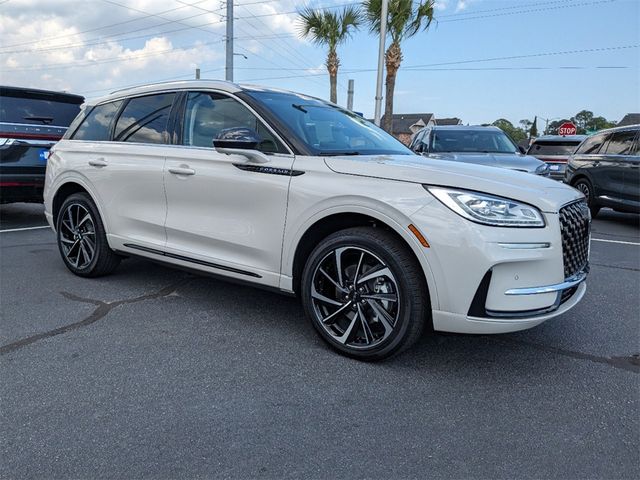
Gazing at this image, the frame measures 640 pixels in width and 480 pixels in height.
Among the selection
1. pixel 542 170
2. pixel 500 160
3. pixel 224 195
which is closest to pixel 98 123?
pixel 224 195

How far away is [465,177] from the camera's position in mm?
2801

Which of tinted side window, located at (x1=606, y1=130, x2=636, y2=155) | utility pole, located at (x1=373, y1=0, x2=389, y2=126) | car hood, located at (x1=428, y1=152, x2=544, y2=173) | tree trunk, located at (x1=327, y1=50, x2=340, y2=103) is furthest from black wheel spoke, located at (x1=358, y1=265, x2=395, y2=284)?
tree trunk, located at (x1=327, y1=50, x2=340, y2=103)

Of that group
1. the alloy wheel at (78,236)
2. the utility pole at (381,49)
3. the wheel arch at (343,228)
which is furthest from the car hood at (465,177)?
the utility pole at (381,49)

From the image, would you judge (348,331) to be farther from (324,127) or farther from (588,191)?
(588,191)

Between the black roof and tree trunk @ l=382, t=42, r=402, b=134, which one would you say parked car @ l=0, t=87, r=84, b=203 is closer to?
the black roof

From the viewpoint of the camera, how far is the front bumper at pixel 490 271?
2.61 metres

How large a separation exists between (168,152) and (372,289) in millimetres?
2004

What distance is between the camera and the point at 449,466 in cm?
215

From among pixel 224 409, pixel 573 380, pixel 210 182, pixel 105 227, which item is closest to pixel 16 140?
pixel 105 227

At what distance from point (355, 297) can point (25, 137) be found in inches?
Result: 233

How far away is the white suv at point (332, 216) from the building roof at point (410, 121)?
70851 mm

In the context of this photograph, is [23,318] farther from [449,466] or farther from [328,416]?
Answer: [449,466]

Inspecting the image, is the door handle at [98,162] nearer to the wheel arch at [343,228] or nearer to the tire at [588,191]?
the wheel arch at [343,228]

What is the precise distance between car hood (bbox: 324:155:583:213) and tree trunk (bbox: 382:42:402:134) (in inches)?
701
